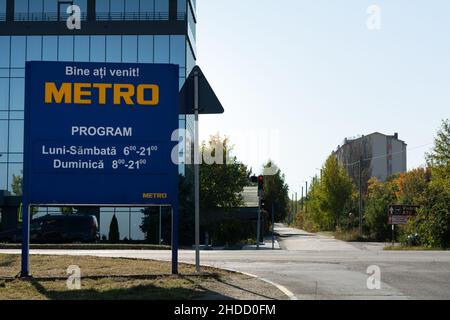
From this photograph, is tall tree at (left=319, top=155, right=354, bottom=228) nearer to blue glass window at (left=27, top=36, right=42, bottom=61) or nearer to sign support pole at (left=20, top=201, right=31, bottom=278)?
blue glass window at (left=27, top=36, right=42, bottom=61)

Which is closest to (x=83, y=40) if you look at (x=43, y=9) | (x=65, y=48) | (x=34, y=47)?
(x=65, y=48)

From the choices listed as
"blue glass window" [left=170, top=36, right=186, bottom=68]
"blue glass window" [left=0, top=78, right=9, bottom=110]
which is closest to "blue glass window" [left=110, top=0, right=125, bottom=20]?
"blue glass window" [left=170, top=36, right=186, bottom=68]

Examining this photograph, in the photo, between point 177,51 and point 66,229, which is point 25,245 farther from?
point 177,51

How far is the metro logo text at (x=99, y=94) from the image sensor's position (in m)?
11.8

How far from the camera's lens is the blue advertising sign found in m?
11.7

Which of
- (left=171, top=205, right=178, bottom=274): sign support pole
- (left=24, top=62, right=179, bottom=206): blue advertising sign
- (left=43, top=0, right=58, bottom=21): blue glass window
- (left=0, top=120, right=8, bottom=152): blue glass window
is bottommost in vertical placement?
(left=171, top=205, right=178, bottom=274): sign support pole

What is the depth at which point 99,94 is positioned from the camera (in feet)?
38.8

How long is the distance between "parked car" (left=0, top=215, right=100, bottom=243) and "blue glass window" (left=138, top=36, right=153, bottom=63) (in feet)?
43.9

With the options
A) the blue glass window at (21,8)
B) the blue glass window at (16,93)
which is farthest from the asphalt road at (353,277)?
the blue glass window at (21,8)

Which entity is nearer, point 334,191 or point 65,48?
point 65,48

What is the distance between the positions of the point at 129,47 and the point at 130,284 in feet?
122

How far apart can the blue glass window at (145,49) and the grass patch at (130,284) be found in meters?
33.3

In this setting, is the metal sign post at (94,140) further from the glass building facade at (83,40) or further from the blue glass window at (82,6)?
the blue glass window at (82,6)
